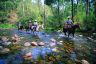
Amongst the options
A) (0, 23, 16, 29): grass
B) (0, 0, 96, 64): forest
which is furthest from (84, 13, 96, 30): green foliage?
(0, 23, 16, 29): grass

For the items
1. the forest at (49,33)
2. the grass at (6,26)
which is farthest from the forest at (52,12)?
the grass at (6,26)

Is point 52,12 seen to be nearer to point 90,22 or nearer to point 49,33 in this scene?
point 90,22

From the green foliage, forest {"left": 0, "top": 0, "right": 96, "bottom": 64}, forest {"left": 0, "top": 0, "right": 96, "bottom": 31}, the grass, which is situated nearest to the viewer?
forest {"left": 0, "top": 0, "right": 96, "bottom": 64}

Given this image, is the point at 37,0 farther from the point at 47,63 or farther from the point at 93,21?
the point at 47,63

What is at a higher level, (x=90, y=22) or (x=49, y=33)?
(x=90, y=22)

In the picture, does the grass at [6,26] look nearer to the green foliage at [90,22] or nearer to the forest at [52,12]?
the forest at [52,12]

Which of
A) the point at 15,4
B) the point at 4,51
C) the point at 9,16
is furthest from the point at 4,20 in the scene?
the point at 4,51

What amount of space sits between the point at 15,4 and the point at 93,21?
137 ft

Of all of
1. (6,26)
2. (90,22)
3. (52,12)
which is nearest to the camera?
(90,22)

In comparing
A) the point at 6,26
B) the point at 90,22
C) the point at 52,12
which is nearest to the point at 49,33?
the point at 90,22

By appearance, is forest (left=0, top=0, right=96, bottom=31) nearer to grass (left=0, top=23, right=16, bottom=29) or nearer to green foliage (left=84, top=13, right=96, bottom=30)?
green foliage (left=84, top=13, right=96, bottom=30)

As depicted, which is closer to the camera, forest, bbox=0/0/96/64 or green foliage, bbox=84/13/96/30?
forest, bbox=0/0/96/64

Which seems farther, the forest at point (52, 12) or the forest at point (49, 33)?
the forest at point (52, 12)

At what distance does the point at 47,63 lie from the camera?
11.1 metres
